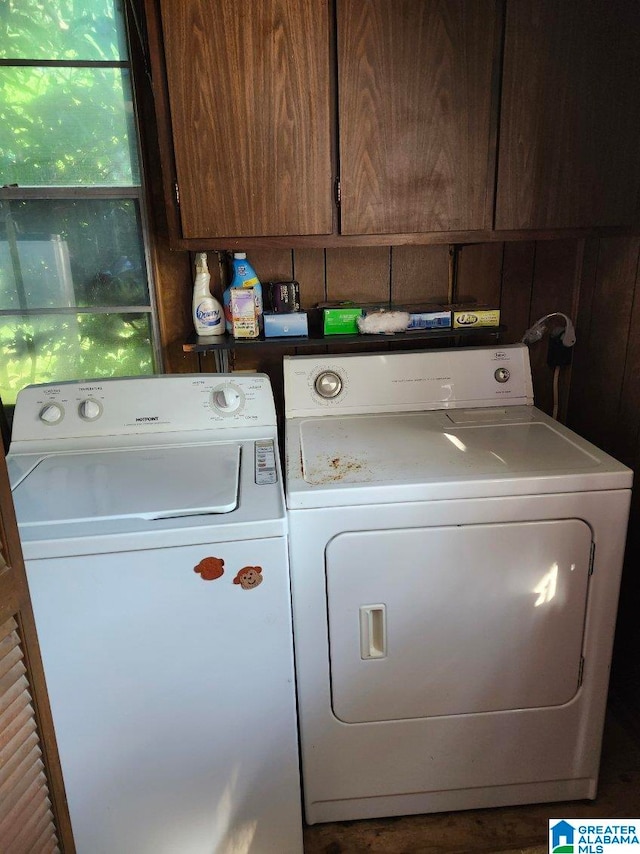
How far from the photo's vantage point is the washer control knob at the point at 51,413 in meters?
1.58

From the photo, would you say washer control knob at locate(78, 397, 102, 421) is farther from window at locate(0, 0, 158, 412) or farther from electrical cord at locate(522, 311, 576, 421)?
electrical cord at locate(522, 311, 576, 421)

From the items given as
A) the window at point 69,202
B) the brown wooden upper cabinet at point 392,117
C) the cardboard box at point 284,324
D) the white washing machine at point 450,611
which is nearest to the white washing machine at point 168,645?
the white washing machine at point 450,611

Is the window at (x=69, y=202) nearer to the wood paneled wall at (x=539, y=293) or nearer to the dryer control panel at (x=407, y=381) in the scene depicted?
the wood paneled wall at (x=539, y=293)

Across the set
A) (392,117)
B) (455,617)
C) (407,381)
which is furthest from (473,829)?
(392,117)

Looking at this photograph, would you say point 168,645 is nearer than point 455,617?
Yes

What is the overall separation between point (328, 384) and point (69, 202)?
1.00 metres

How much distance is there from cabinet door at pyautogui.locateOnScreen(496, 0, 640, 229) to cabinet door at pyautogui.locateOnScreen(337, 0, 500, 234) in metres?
0.06

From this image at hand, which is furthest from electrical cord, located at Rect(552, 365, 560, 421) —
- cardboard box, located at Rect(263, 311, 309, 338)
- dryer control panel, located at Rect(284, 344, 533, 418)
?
cardboard box, located at Rect(263, 311, 309, 338)

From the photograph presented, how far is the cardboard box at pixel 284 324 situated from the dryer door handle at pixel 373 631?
0.87 meters

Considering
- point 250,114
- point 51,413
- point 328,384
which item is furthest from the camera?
point 328,384

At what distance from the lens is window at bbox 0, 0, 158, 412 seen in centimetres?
171

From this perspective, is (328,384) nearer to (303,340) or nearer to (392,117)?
(303,340)

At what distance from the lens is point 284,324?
1788 millimetres

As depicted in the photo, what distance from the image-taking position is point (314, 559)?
130 cm
